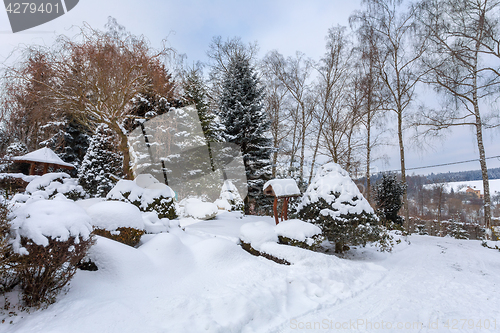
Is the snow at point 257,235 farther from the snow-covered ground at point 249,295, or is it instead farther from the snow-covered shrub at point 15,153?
the snow-covered shrub at point 15,153

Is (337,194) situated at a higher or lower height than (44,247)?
higher

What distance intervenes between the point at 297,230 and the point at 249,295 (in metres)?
2.47

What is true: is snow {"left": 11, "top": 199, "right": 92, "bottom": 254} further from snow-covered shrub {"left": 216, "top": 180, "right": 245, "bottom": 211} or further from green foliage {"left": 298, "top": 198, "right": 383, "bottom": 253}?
snow-covered shrub {"left": 216, "top": 180, "right": 245, "bottom": 211}

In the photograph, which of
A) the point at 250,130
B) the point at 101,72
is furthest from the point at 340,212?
the point at 101,72

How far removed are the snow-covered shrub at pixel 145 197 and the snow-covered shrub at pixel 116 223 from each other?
2.34 metres

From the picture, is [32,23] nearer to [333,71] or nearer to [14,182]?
[14,182]

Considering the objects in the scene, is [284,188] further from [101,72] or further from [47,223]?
[101,72]

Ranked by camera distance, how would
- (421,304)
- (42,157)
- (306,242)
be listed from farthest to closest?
(42,157) → (306,242) → (421,304)

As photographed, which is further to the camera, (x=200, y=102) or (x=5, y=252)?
(x=200, y=102)

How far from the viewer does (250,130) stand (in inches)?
464

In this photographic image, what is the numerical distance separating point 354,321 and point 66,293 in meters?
3.35

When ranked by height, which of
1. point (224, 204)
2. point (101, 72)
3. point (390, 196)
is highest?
point (101, 72)

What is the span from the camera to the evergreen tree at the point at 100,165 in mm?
11375

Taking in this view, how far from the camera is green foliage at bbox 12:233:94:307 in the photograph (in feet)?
7.18
